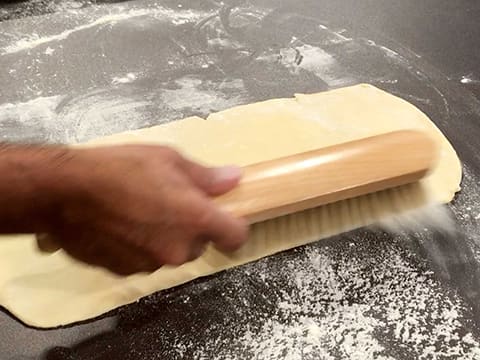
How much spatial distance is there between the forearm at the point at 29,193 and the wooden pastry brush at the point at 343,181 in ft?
0.58

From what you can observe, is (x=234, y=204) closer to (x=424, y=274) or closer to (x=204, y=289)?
(x=204, y=289)

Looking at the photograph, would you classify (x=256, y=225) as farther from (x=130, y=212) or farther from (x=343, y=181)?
(x=130, y=212)

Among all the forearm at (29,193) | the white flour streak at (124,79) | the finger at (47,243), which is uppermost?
the forearm at (29,193)

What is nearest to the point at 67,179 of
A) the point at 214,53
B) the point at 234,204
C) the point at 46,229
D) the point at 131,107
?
the point at 46,229

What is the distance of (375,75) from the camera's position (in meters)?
1.04

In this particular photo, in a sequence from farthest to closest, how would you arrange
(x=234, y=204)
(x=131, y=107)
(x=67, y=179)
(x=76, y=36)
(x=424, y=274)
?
(x=76, y=36) < (x=131, y=107) < (x=424, y=274) < (x=234, y=204) < (x=67, y=179)

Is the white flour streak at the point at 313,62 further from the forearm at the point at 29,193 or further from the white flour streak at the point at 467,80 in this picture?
the forearm at the point at 29,193

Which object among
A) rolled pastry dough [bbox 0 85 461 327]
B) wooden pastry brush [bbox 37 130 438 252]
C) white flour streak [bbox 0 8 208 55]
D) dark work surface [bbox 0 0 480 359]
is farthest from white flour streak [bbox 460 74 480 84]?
white flour streak [bbox 0 8 208 55]

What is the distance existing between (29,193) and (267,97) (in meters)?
0.49

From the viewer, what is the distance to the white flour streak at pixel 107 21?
3.46 ft

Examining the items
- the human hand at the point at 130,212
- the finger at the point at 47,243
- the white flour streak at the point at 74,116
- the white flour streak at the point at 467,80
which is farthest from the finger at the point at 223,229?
the white flour streak at the point at 467,80

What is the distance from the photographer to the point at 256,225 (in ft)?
2.54

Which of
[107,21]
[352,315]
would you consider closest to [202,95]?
[107,21]

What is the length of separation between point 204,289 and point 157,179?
0.22m
